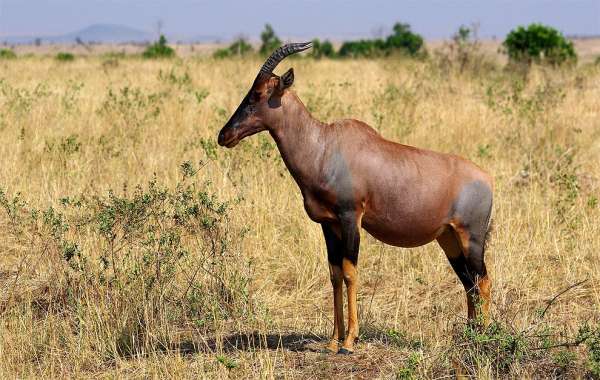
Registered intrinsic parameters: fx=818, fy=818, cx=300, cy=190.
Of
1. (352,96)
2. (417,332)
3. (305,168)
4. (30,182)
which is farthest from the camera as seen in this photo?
(352,96)

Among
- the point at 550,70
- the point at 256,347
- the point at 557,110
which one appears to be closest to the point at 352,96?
the point at 557,110

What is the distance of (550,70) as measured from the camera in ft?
62.9

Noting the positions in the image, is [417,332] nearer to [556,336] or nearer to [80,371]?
[556,336]

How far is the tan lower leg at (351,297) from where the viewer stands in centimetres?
546

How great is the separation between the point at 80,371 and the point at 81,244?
215 cm

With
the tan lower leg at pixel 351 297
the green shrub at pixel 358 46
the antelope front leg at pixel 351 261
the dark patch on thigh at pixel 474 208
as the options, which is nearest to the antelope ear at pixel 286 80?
the antelope front leg at pixel 351 261

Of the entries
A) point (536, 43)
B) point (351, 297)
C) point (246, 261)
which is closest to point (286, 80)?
point (351, 297)

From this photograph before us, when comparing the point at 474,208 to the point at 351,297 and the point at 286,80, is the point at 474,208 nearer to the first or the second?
the point at 351,297

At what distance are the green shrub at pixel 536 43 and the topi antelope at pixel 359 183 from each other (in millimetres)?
16700

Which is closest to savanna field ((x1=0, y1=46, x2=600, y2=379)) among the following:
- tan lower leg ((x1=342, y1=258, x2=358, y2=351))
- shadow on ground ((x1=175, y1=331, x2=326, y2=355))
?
shadow on ground ((x1=175, y1=331, x2=326, y2=355))

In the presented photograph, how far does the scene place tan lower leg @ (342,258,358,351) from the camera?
5465 mm

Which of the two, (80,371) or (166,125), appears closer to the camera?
(80,371)

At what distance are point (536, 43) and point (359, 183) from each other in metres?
18.2

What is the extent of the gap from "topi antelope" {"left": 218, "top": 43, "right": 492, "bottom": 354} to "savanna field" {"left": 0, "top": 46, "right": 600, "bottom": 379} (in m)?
0.61
